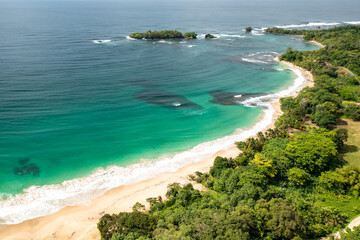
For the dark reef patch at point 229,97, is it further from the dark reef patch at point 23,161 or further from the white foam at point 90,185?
the dark reef patch at point 23,161

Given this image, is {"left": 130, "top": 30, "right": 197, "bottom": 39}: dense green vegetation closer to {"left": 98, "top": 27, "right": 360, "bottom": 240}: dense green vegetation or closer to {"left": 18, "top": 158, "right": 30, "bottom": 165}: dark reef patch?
{"left": 98, "top": 27, "right": 360, "bottom": 240}: dense green vegetation

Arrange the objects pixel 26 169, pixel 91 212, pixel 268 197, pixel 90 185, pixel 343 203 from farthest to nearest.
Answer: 1. pixel 26 169
2. pixel 90 185
3. pixel 91 212
4. pixel 343 203
5. pixel 268 197

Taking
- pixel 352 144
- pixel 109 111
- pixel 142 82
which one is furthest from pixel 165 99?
pixel 352 144

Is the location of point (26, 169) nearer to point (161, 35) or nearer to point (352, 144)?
point (352, 144)

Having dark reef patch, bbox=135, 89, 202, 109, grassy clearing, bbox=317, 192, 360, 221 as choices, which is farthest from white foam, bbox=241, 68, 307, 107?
grassy clearing, bbox=317, 192, 360, 221

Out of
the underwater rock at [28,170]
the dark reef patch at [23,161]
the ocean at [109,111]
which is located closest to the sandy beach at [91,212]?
the ocean at [109,111]
